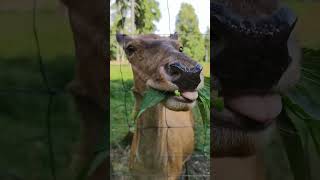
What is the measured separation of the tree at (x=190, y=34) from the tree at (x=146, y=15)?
0.43 ft

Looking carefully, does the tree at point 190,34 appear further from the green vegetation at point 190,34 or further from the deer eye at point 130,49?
the deer eye at point 130,49

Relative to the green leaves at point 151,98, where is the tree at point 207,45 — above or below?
above

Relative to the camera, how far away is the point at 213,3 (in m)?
3.42

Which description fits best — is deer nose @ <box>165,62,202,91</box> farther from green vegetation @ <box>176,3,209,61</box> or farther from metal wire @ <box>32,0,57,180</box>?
metal wire @ <box>32,0,57,180</box>

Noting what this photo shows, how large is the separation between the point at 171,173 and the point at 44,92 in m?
0.87

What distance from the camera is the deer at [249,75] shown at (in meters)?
3.44

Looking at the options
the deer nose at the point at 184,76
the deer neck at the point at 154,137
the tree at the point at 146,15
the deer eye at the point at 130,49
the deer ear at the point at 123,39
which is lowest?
the deer neck at the point at 154,137

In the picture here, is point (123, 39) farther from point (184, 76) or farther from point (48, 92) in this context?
point (48, 92)

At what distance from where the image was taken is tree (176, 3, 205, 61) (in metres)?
3.41

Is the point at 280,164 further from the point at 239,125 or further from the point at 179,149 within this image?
the point at 179,149

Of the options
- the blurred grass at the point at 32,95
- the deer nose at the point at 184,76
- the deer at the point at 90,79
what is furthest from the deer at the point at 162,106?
the blurred grass at the point at 32,95

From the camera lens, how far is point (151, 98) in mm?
3434

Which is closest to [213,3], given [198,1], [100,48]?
[198,1]

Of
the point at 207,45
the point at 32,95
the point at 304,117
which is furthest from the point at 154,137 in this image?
the point at 304,117
